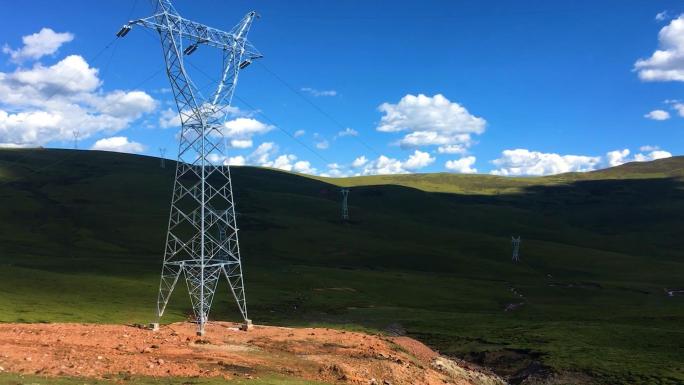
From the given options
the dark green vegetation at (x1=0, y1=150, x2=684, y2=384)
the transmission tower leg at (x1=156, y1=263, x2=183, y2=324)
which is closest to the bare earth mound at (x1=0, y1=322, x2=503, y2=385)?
the transmission tower leg at (x1=156, y1=263, x2=183, y2=324)

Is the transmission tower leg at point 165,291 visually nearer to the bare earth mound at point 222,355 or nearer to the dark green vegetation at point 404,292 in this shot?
the dark green vegetation at point 404,292

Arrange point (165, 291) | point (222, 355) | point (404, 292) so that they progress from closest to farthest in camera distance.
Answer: point (222, 355) → point (165, 291) → point (404, 292)

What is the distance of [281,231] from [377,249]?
39081 millimetres

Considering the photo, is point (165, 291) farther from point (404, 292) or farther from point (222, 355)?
point (404, 292)

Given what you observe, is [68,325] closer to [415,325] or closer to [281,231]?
[415,325]

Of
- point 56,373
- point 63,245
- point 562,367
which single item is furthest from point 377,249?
point 56,373

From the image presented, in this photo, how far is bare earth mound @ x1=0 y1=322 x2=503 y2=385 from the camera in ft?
104

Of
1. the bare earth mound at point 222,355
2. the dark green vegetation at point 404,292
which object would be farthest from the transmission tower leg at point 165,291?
the bare earth mound at point 222,355

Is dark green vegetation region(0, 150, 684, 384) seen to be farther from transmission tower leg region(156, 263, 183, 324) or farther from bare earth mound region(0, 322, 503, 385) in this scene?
bare earth mound region(0, 322, 503, 385)

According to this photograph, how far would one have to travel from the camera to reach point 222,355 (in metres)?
39.4

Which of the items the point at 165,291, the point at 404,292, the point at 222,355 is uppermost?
the point at 222,355

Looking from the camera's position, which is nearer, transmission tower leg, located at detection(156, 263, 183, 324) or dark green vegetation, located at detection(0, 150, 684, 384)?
transmission tower leg, located at detection(156, 263, 183, 324)

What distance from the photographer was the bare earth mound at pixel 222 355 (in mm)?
31828

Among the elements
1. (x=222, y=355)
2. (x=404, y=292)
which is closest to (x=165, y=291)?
(x=222, y=355)
